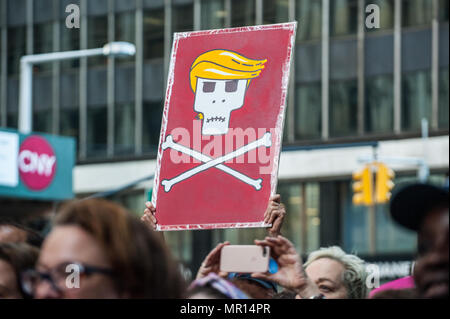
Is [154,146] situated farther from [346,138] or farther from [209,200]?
[209,200]

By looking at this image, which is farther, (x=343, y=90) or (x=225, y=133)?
(x=343, y=90)

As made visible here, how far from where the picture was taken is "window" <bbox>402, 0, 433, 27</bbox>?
31.4m

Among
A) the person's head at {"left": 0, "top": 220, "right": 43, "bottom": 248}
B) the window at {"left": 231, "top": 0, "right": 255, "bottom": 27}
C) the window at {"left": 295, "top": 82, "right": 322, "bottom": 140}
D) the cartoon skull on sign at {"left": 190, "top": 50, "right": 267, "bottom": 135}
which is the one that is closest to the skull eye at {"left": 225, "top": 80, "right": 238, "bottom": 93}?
the cartoon skull on sign at {"left": 190, "top": 50, "right": 267, "bottom": 135}

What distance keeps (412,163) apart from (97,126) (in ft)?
38.8

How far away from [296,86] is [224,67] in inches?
1111

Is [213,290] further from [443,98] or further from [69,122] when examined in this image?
[69,122]

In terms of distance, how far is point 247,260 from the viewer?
402 cm

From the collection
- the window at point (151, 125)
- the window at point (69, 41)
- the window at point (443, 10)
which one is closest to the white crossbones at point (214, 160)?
the window at point (443, 10)

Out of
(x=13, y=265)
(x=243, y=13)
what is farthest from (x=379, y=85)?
(x=13, y=265)

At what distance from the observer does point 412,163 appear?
96.7 ft

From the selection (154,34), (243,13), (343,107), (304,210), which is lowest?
A: (304,210)

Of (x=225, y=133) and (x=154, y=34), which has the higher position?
(x=154, y=34)

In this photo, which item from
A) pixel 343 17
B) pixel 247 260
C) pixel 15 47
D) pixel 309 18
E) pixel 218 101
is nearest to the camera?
pixel 247 260
